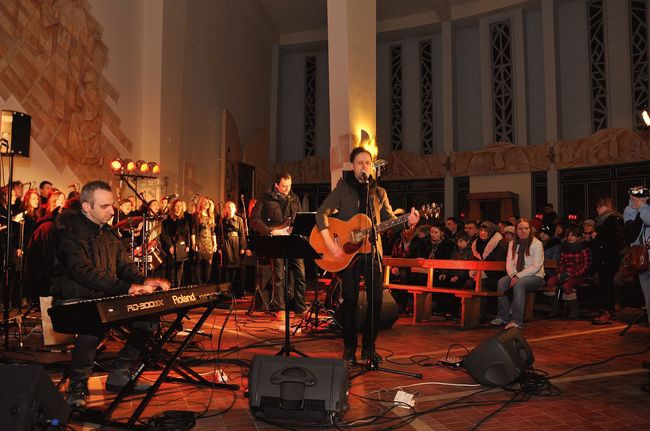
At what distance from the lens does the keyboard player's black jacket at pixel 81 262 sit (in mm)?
3541

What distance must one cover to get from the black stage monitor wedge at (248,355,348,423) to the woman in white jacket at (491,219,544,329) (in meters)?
4.31

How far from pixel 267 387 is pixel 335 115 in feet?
21.9

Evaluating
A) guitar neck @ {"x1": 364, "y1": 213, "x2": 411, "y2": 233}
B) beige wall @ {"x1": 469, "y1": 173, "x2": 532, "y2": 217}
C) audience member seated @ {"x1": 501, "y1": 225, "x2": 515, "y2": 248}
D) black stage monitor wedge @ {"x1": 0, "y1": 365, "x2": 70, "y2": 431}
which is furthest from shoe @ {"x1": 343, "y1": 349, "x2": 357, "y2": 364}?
beige wall @ {"x1": 469, "y1": 173, "x2": 532, "y2": 217}

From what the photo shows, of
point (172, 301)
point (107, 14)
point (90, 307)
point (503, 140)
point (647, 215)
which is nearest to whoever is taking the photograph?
point (90, 307)

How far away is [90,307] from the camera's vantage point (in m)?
2.75

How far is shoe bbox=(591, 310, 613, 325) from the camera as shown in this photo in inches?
293

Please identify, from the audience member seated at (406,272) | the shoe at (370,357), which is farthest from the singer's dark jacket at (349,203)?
the audience member seated at (406,272)

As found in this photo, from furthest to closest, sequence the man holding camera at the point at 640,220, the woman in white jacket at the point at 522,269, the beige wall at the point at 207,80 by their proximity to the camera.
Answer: the beige wall at the point at 207,80 < the woman in white jacket at the point at 522,269 < the man holding camera at the point at 640,220

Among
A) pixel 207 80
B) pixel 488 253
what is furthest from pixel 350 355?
pixel 207 80

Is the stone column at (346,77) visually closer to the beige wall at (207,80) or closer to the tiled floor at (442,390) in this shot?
the tiled floor at (442,390)

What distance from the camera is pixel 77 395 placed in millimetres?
3455

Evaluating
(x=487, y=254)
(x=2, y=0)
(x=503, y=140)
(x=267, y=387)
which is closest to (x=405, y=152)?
(x=503, y=140)

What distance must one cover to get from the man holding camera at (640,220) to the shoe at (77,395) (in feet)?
17.1

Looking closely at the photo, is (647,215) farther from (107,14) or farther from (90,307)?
(107,14)
